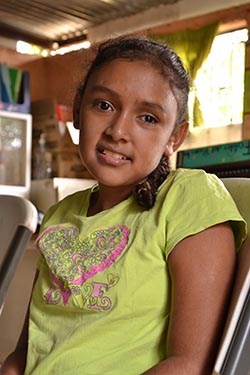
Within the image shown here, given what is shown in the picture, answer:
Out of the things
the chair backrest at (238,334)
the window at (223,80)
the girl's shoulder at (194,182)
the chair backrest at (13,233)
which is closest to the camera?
the chair backrest at (238,334)

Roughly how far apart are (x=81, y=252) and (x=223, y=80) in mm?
2506

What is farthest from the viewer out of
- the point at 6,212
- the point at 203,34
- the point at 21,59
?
the point at 21,59

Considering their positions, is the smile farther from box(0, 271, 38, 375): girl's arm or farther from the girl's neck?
box(0, 271, 38, 375): girl's arm

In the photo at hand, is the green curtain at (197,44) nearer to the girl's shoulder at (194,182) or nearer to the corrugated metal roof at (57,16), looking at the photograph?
the corrugated metal roof at (57,16)

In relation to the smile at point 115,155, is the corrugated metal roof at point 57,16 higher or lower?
higher

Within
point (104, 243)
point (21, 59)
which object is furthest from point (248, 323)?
point (21, 59)

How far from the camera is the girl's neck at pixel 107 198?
1074mm

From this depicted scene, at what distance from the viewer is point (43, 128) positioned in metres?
3.99

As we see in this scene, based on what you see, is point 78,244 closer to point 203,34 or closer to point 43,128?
point 203,34

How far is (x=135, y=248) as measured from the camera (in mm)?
938

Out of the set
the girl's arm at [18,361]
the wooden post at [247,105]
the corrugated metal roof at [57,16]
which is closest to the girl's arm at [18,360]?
the girl's arm at [18,361]

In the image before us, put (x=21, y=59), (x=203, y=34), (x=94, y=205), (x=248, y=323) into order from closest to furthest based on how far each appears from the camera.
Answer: (x=248, y=323)
(x=94, y=205)
(x=203, y=34)
(x=21, y=59)

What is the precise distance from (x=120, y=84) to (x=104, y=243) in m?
0.25

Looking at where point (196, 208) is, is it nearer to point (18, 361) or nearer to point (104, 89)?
point (104, 89)
